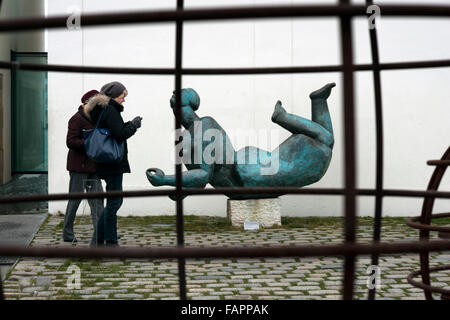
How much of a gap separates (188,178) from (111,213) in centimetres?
87

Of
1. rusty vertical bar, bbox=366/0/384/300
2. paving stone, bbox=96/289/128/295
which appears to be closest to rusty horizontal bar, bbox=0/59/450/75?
rusty vertical bar, bbox=366/0/384/300

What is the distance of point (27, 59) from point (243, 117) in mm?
5782

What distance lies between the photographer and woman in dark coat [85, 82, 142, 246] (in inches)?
175

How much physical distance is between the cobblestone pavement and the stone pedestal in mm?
960

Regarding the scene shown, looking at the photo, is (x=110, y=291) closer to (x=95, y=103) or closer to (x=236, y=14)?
(x=95, y=103)

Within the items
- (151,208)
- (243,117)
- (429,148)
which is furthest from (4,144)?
(429,148)

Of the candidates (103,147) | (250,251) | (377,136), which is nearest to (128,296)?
(103,147)

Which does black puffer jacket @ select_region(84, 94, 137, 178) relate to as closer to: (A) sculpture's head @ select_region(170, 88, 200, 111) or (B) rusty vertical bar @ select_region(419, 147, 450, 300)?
(A) sculpture's head @ select_region(170, 88, 200, 111)

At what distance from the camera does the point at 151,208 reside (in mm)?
7715

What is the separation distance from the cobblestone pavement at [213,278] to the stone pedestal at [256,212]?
96cm

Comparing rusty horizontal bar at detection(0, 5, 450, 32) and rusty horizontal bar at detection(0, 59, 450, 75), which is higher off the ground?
rusty horizontal bar at detection(0, 59, 450, 75)

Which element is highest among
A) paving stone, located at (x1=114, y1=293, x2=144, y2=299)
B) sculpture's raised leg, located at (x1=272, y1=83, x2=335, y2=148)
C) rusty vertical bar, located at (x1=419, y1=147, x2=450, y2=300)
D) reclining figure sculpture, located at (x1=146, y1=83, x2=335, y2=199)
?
sculpture's raised leg, located at (x1=272, y1=83, x2=335, y2=148)

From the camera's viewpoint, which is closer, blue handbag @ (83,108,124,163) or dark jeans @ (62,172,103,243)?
blue handbag @ (83,108,124,163)

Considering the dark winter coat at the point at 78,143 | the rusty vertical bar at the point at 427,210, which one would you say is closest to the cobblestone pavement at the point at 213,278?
the dark winter coat at the point at 78,143
